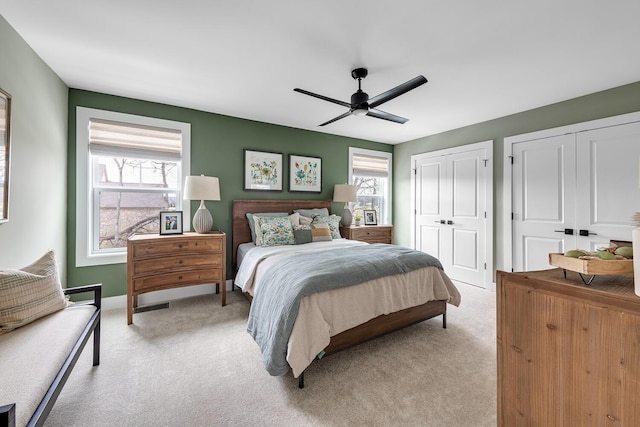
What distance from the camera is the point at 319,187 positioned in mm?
4613

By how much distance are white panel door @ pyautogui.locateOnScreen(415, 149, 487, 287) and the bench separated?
4.52 meters

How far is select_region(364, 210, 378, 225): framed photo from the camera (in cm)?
498

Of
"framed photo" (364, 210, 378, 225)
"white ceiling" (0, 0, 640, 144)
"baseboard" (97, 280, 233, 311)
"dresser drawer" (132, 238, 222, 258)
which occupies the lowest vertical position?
"baseboard" (97, 280, 233, 311)

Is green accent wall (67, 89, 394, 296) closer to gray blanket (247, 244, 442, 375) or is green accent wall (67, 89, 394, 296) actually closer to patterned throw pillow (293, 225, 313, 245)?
patterned throw pillow (293, 225, 313, 245)

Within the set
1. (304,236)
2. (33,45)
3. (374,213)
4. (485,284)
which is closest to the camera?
(33,45)

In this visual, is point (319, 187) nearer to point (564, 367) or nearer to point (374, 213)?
point (374, 213)

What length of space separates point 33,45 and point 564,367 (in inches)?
149

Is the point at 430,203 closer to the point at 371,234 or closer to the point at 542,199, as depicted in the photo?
the point at 371,234

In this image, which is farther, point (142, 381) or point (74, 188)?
point (74, 188)

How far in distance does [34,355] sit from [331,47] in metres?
2.58

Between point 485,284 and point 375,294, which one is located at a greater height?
point 375,294

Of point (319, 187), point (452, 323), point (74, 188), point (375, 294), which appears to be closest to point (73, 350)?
point (375, 294)

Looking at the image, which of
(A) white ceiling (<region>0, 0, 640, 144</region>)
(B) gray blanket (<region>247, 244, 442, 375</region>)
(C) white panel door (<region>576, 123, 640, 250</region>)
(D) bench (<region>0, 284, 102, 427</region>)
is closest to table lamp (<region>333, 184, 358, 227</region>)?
(A) white ceiling (<region>0, 0, 640, 144</region>)

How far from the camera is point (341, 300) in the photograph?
2041mm
